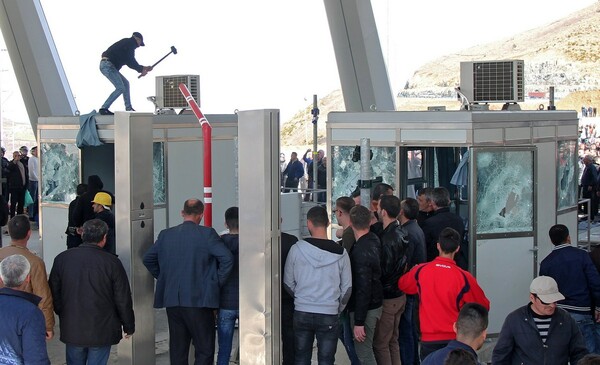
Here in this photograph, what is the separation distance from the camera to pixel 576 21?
2530 inches

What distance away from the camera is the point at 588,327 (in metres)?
6.91

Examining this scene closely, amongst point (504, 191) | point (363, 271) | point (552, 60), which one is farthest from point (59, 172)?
point (552, 60)

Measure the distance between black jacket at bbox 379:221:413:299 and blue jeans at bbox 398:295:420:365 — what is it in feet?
1.60

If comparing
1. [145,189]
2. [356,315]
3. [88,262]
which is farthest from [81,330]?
[356,315]

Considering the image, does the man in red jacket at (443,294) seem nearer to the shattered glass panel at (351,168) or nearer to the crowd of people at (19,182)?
the shattered glass panel at (351,168)

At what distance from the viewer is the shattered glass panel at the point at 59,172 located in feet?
35.5

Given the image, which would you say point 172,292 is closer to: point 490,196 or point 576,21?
point 490,196

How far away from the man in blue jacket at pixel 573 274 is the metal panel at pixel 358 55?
22.6 feet

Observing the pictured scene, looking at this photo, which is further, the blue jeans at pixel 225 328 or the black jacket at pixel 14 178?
the black jacket at pixel 14 178

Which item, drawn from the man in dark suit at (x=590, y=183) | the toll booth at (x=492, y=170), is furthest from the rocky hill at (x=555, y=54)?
the toll booth at (x=492, y=170)

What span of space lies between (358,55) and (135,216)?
739 cm

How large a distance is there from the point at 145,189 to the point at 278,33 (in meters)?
27.2

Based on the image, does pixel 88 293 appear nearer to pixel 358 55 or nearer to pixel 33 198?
pixel 358 55

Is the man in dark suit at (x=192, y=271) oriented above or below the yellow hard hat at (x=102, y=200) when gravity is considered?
below
